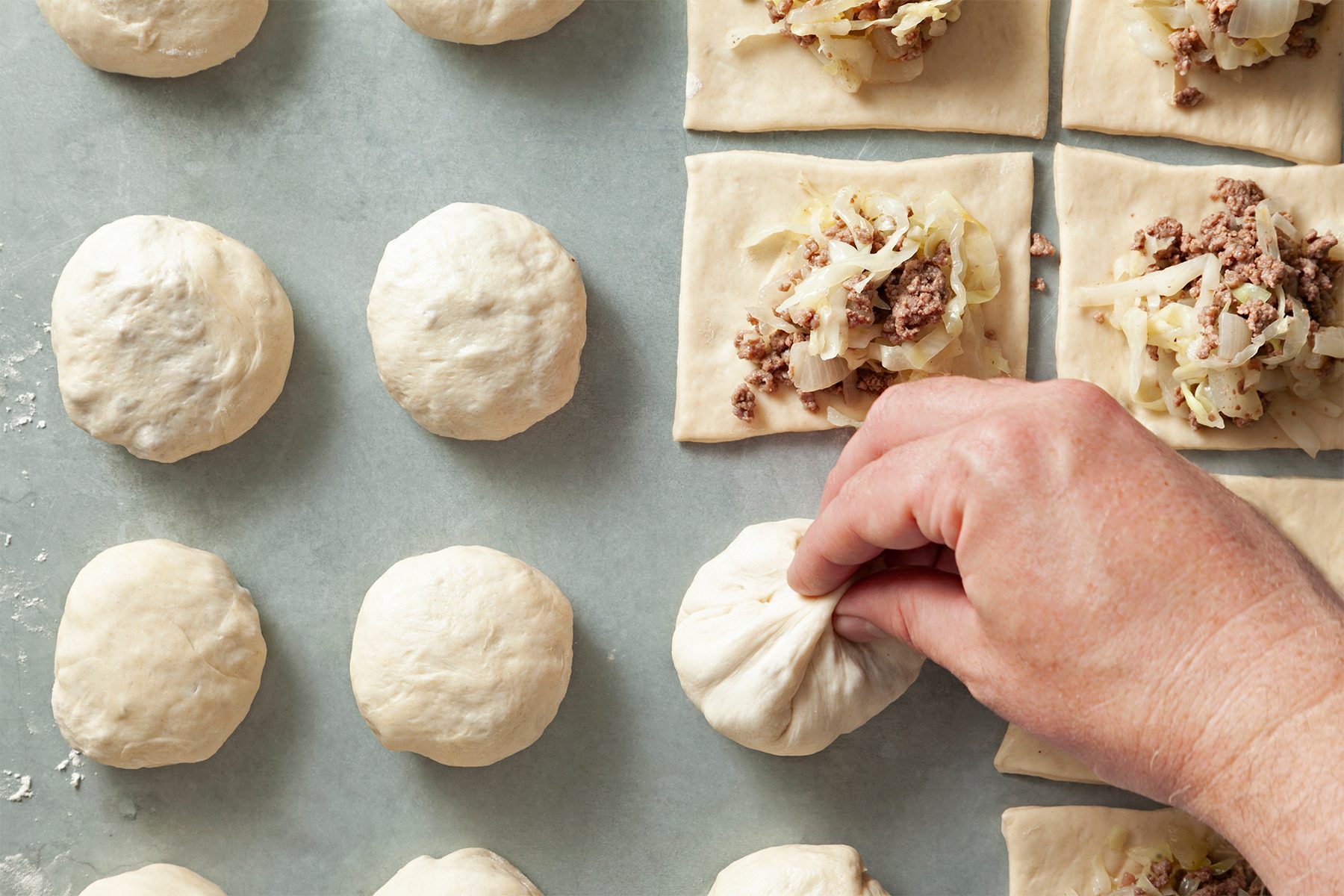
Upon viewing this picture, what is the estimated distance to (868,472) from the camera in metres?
1.69

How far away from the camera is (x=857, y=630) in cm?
212

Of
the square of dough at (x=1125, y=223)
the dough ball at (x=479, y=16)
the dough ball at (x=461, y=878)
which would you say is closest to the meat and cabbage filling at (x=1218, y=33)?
the square of dough at (x=1125, y=223)

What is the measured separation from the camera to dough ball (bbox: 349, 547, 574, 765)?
2.17m

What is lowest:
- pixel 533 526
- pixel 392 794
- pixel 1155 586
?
pixel 392 794

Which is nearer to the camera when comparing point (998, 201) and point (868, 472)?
point (868, 472)

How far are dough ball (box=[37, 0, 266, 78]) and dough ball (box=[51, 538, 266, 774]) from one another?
1124 millimetres

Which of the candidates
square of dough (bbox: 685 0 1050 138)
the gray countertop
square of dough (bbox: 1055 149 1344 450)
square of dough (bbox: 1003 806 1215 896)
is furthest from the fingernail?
square of dough (bbox: 685 0 1050 138)

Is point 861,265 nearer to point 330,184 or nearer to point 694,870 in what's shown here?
point 330,184

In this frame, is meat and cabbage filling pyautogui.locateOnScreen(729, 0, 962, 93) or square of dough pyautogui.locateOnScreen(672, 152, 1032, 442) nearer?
meat and cabbage filling pyautogui.locateOnScreen(729, 0, 962, 93)

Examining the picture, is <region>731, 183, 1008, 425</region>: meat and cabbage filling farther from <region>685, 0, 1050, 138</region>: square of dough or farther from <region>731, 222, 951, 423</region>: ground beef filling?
<region>685, 0, 1050, 138</region>: square of dough

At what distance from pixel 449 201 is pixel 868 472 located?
1293mm

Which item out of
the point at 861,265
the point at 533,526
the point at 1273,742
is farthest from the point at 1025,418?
the point at 533,526

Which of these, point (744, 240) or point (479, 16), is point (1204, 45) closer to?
point (744, 240)

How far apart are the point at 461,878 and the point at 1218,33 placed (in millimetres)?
2599
